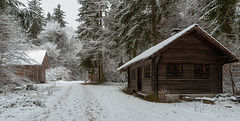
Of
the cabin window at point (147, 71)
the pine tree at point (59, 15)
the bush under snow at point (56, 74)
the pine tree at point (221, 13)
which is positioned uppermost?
the pine tree at point (59, 15)

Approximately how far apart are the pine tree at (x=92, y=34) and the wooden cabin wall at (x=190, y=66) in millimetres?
15143

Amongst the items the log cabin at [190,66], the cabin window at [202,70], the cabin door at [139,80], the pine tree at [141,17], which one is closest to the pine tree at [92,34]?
the pine tree at [141,17]

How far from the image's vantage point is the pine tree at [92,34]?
→ 27.5 m

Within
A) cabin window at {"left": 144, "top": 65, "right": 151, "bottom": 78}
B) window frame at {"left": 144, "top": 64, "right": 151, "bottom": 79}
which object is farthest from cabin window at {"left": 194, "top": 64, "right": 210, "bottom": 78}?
cabin window at {"left": 144, "top": 65, "right": 151, "bottom": 78}

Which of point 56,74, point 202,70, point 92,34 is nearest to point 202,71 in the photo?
point 202,70

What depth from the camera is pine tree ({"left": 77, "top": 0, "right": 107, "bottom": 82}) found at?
27.5 m

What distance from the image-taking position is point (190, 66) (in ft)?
43.8

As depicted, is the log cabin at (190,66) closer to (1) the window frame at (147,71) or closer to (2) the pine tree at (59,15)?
(1) the window frame at (147,71)

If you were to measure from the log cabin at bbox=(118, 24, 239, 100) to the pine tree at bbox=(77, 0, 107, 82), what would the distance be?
1505 centimetres

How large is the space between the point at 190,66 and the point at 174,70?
130cm

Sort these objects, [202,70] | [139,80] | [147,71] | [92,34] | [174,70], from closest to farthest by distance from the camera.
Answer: [174,70], [202,70], [147,71], [139,80], [92,34]

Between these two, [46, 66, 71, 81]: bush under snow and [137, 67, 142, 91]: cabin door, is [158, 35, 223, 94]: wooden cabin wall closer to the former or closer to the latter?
[137, 67, 142, 91]: cabin door

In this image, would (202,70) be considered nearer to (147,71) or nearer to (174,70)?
(174,70)

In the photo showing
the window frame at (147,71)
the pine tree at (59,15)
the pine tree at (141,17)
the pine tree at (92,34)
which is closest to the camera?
the window frame at (147,71)
